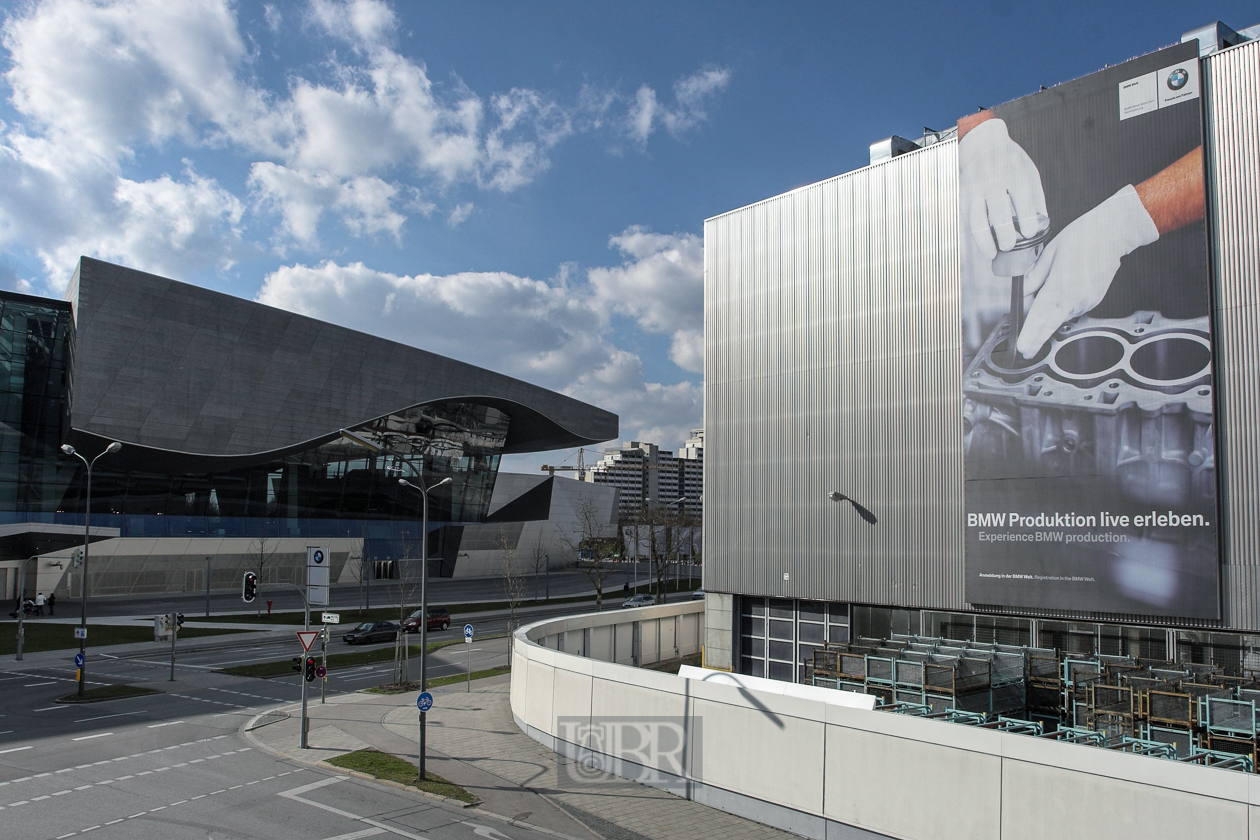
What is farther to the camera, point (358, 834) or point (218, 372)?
point (218, 372)

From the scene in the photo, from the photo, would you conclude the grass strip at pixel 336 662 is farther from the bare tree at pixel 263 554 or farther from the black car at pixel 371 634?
the bare tree at pixel 263 554

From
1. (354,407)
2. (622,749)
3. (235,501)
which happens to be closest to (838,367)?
(622,749)

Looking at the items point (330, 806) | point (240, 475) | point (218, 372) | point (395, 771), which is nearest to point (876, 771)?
point (330, 806)

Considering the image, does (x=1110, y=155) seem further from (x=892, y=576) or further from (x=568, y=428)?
(x=568, y=428)

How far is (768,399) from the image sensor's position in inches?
1099

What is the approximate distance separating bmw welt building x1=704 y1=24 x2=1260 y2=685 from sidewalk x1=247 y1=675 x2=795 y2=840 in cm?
826

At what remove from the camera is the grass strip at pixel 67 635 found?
40.1 meters

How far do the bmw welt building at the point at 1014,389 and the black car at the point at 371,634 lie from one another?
23717mm

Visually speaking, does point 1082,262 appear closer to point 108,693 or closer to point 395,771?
point 395,771

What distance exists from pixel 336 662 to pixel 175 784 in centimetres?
2133

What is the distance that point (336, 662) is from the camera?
123ft

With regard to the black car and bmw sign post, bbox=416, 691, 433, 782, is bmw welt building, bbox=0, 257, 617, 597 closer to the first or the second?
the black car

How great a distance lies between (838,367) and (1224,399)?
1018cm

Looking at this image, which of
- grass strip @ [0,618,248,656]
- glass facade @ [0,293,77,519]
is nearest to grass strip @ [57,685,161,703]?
grass strip @ [0,618,248,656]
